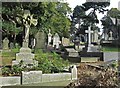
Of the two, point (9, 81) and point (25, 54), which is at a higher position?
point (25, 54)

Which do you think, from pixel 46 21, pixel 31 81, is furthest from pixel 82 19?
pixel 31 81

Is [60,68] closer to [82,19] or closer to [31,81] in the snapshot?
[31,81]

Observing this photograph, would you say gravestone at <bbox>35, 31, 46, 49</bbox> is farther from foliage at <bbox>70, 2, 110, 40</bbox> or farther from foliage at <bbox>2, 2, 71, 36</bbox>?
foliage at <bbox>70, 2, 110, 40</bbox>

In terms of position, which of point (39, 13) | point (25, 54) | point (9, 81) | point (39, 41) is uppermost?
point (39, 13)

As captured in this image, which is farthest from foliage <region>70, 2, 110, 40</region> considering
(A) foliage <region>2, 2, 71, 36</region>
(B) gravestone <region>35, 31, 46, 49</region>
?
(B) gravestone <region>35, 31, 46, 49</region>

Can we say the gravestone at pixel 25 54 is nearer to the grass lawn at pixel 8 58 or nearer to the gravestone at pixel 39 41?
the grass lawn at pixel 8 58

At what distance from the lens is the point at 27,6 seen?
25484 mm

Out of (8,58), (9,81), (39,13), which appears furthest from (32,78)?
(39,13)

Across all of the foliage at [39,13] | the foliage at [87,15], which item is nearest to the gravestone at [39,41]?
the foliage at [39,13]

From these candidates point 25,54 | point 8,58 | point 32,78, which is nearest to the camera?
point 32,78

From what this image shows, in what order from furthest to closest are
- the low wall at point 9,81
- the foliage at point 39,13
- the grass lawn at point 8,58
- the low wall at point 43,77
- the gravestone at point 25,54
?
the foliage at point 39,13
the grass lawn at point 8,58
the gravestone at point 25,54
the low wall at point 43,77
the low wall at point 9,81

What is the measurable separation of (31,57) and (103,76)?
737 cm

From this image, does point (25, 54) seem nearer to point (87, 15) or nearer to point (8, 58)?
point (8, 58)

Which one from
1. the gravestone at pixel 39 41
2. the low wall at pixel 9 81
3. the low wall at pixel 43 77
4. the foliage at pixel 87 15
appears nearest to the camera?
the low wall at pixel 9 81
